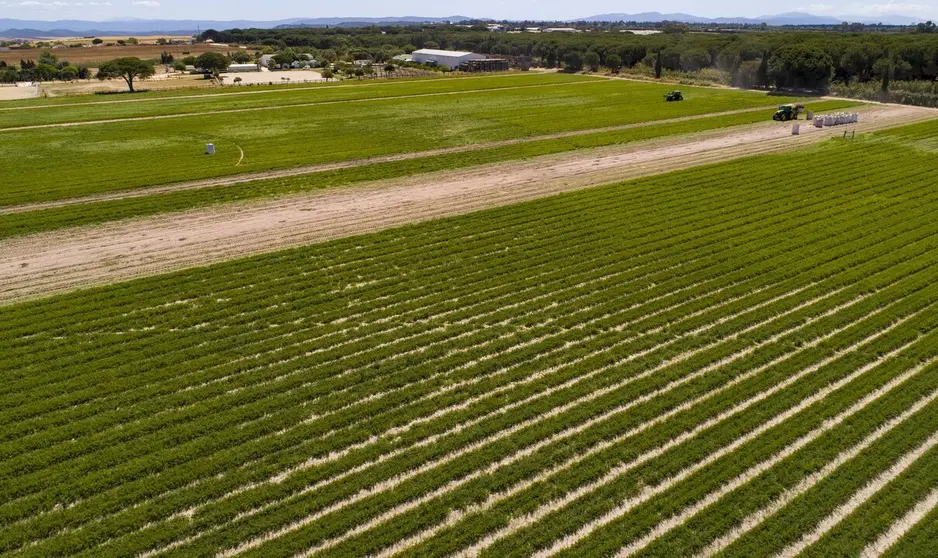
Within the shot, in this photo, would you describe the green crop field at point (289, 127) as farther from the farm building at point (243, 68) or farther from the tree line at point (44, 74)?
the tree line at point (44, 74)

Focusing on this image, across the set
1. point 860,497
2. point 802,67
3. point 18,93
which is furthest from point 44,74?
point 860,497

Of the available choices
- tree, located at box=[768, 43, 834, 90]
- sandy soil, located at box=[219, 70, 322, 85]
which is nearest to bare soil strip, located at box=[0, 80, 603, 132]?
tree, located at box=[768, 43, 834, 90]

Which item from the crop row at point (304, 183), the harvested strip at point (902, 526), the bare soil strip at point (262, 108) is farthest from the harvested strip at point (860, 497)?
the bare soil strip at point (262, 108)

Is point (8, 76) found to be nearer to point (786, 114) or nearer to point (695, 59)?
point (695, 59)

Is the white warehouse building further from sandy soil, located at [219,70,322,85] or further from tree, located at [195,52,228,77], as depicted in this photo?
tree, located at [195,52,228,77]

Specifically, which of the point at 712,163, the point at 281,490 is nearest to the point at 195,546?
the point at 281,490

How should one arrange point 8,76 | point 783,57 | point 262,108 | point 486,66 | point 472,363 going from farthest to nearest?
point 486,66 → point 8,76 → point 783,57 → point 262,108 → point 472,363
